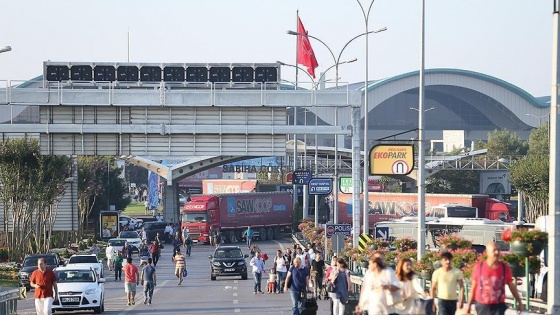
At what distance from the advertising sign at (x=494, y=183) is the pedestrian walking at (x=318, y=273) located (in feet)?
202

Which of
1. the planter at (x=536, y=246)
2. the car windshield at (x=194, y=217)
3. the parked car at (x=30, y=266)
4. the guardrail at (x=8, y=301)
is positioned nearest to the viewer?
the planter at (x=536, y=246)

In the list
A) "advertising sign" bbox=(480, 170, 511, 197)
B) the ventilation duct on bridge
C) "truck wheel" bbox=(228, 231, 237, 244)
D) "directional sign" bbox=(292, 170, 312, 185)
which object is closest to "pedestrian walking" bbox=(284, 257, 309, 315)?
the ventilation duct on bridge

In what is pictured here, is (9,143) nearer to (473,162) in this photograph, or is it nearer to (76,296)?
(76,296)

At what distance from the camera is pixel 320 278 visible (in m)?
36.6

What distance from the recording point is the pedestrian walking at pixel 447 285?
19.3m

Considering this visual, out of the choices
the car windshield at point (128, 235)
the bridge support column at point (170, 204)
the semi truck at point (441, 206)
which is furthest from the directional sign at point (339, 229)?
the bridge support column at point (170, 204)

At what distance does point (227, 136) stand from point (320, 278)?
846cm

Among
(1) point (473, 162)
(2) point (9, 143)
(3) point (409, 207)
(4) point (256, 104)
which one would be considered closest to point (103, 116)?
(4) point (256, 104)

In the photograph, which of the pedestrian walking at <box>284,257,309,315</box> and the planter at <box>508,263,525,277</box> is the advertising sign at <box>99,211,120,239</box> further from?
the planter at <box>508,263,525,277</box>

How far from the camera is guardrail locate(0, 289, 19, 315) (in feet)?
86.2

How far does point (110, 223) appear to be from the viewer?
84.8m

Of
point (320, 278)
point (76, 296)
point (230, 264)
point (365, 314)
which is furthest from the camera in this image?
point (230, 264)

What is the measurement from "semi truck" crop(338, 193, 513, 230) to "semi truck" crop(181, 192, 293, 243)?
35.1 feet

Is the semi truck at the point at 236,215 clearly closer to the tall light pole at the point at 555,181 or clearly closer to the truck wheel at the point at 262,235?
the truck wheel at the point at 262,235
